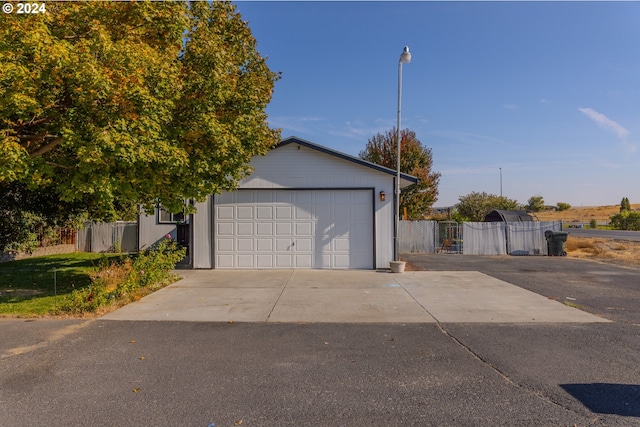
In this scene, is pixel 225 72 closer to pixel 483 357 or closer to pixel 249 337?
pixel 249 337

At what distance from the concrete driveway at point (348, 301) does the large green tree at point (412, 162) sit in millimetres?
15263

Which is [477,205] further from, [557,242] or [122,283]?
[122,283]

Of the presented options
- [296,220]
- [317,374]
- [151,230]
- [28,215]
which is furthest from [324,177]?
[28,215]

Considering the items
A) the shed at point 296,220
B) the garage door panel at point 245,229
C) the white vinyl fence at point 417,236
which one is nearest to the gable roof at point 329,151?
the shed at point 296,220

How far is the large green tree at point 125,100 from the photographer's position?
5.81m

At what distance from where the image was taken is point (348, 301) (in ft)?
25.9

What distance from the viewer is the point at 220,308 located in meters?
7.30

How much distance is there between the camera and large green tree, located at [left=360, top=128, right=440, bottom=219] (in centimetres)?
2606

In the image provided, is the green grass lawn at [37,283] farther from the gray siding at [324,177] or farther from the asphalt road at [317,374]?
the gray siding at [324,177]

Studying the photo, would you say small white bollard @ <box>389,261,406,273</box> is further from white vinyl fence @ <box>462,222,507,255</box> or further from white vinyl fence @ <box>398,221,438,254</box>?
white vinyl fence @ <box>462,222,507,255</box>

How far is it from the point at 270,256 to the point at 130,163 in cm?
684

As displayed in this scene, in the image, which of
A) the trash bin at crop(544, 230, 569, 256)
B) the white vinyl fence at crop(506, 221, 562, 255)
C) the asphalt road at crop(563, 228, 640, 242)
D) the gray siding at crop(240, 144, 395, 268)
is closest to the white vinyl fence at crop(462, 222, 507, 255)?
the white vinyl fence at crop(506, 221, 562, 255)

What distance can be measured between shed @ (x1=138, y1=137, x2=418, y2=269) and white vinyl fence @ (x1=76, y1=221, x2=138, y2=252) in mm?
8371

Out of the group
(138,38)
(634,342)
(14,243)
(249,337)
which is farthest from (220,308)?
(14,243)
